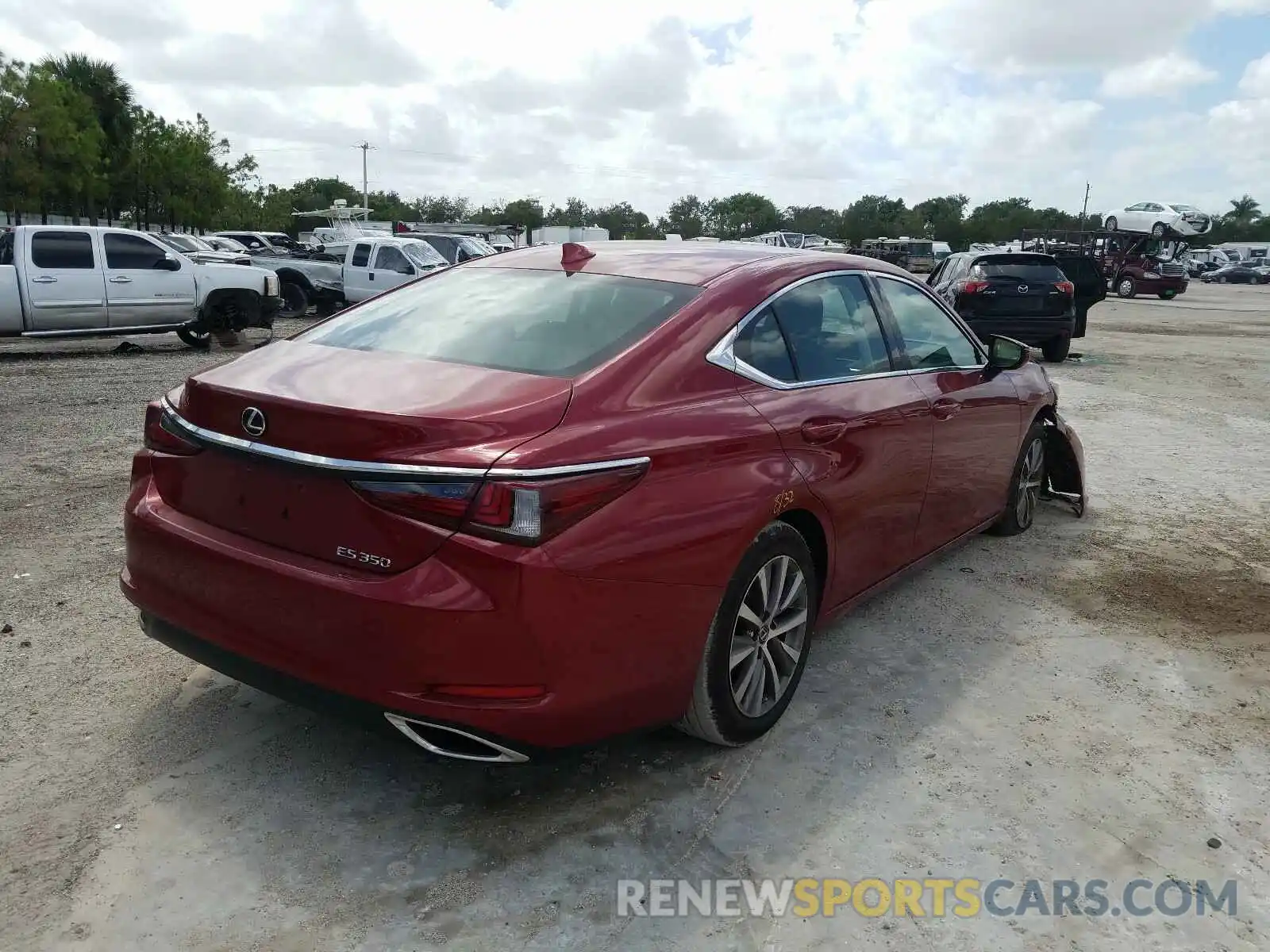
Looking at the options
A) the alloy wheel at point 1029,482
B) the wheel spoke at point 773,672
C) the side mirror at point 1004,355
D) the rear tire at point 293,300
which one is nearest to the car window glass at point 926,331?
the side mirror at point 1004,355

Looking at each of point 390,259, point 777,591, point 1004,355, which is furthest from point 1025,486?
point 390,259

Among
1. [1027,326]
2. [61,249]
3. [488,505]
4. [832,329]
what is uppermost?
[832,329]

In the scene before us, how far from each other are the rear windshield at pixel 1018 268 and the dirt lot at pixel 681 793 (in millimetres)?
10206

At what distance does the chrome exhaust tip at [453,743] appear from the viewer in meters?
2.54

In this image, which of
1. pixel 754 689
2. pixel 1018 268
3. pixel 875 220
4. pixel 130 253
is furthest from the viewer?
pixel 875 220

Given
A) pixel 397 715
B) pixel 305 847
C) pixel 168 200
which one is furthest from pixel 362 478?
pixel 168 200

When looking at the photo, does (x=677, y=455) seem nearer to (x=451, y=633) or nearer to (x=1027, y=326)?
(x=451, y=633)

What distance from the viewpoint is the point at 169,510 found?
297cm

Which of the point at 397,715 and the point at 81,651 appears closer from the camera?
the point at 397,715

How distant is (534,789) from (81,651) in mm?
2041

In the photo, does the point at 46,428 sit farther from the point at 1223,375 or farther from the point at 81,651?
the point at 1223,375

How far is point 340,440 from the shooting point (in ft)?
8.34

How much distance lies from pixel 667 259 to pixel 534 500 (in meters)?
1.55

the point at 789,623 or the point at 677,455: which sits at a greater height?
the point at 677,455
